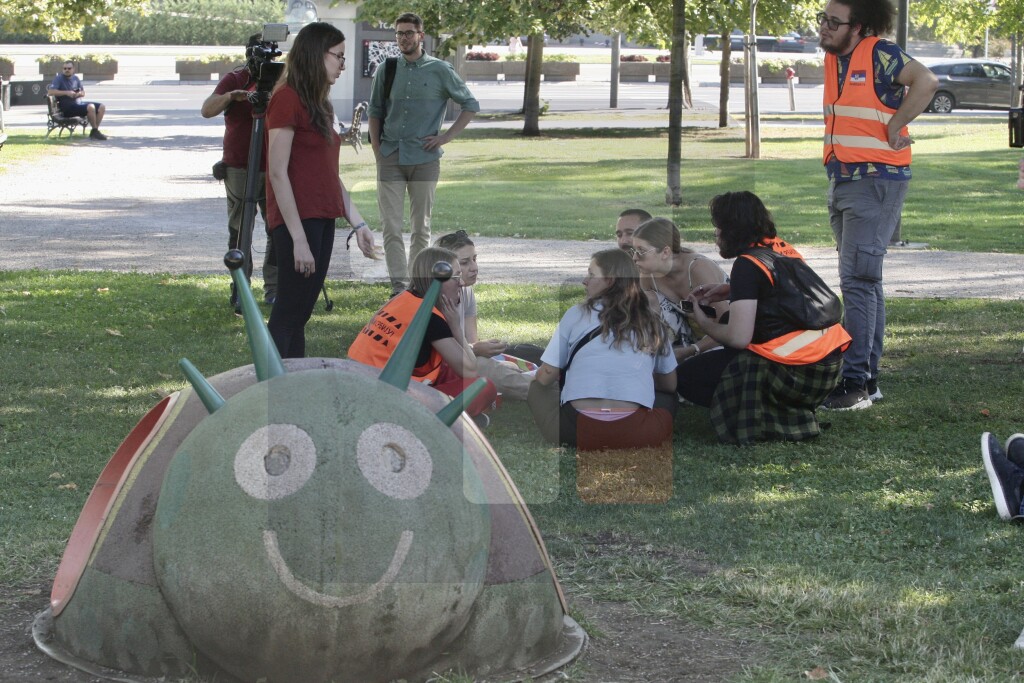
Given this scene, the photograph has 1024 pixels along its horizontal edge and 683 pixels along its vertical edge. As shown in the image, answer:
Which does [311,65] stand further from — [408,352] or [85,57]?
[85,57]

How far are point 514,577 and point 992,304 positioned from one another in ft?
24.3

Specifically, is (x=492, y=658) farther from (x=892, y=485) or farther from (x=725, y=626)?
(x=892, y=485)

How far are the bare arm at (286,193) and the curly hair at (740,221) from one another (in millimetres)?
1992

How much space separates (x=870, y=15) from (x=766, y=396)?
7.32 feet

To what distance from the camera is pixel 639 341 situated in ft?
19.4

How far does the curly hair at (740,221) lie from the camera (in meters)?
6.28

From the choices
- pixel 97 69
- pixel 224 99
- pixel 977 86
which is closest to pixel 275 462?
pixel 224 99

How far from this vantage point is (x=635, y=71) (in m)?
50.2

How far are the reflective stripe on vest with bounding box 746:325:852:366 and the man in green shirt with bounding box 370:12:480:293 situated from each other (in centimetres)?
399

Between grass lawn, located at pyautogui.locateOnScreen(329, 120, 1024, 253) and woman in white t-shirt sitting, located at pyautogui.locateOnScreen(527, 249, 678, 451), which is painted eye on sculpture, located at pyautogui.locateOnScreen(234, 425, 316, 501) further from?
grass lawn, located at pyautogui.locateOnScreen(329, 120, 1024, 253)

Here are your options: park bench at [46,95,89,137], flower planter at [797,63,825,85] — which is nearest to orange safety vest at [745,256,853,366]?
park bench at [46,95,89,137]

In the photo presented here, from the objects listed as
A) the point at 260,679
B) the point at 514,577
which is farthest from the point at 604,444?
the point at 260,679

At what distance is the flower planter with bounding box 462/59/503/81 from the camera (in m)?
47.9

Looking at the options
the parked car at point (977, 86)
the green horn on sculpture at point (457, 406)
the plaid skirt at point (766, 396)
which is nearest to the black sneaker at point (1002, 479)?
the plaid skirt at point (766, 396)
